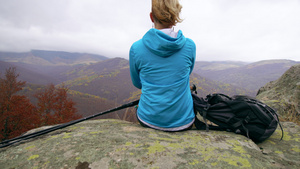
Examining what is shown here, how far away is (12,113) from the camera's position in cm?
2745

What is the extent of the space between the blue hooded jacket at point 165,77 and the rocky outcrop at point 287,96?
3.78 meters

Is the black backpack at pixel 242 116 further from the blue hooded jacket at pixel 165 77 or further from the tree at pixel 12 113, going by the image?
the tree at pixel 12 113

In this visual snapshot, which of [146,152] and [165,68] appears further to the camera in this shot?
[165,68]

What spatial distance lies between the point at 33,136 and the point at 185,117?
259 cm

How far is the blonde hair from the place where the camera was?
87.3 inches

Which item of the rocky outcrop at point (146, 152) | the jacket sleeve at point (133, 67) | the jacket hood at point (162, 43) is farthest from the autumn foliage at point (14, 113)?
the jacket hood at point (162, 43)

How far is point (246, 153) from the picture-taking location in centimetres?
184

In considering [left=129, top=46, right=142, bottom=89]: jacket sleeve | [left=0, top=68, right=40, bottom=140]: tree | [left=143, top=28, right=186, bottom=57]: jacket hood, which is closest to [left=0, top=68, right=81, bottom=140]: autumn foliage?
[left=0, top=68, right=40, bottom=140]: tree

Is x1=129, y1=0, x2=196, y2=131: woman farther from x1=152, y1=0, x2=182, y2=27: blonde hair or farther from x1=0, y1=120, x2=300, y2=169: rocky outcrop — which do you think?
x1=0, y1=120, x2=300, y2=169: rocky outcrop

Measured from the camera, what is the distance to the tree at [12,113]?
1041 inches

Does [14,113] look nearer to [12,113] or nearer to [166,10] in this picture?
[12,113]

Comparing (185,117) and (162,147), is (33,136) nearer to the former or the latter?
(162,147)

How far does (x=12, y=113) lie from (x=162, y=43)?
37.5 meters

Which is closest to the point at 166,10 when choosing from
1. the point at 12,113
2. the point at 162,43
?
the point at 162,43
